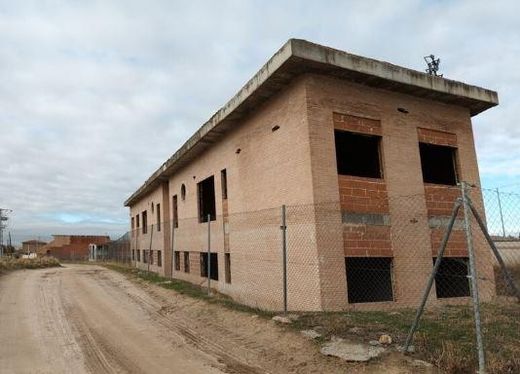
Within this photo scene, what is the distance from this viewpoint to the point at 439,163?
1468 cm

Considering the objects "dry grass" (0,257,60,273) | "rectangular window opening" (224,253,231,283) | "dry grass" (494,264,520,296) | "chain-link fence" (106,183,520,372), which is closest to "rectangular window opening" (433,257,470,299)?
"chain-link fence" (106,183,520,372)

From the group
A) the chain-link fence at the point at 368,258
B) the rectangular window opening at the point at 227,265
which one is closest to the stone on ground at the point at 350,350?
the chain-link fence at the point at 368,258

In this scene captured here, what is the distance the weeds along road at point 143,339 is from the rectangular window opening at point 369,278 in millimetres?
3322

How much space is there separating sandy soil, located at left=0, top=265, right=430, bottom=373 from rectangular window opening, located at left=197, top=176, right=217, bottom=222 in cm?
579

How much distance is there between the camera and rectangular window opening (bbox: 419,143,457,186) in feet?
44.4

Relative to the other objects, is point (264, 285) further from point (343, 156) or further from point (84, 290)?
point (84, 290)

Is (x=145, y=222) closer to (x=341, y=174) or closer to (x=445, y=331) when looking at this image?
(x=341, y=174)

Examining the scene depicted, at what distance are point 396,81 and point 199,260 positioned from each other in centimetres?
1079

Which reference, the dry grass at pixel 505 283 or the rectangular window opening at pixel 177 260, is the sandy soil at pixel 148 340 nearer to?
the rectangular window opening at pixel 177 260

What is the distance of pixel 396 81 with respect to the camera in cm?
1152

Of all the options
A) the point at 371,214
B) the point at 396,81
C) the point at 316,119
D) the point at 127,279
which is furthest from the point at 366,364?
the point at 127,279

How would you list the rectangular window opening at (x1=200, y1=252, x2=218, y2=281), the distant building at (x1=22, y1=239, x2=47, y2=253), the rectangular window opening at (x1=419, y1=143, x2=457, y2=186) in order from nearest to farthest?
the rectangular window opening at (x1=419, y1=143, x2=457, y2=186)
the rectangular window opening at (x1=200, y1=252, x2=218, y2=281)
the distant building at (x1=22, y1=239, x2=47, y2=253)

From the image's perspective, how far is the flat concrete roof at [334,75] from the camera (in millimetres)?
10225

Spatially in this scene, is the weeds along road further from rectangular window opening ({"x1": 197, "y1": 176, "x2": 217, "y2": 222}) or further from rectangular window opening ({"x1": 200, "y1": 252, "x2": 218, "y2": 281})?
rectangular window opening ({"x1": 197, "y1": 176, "x2": 217, "y2": 222})
